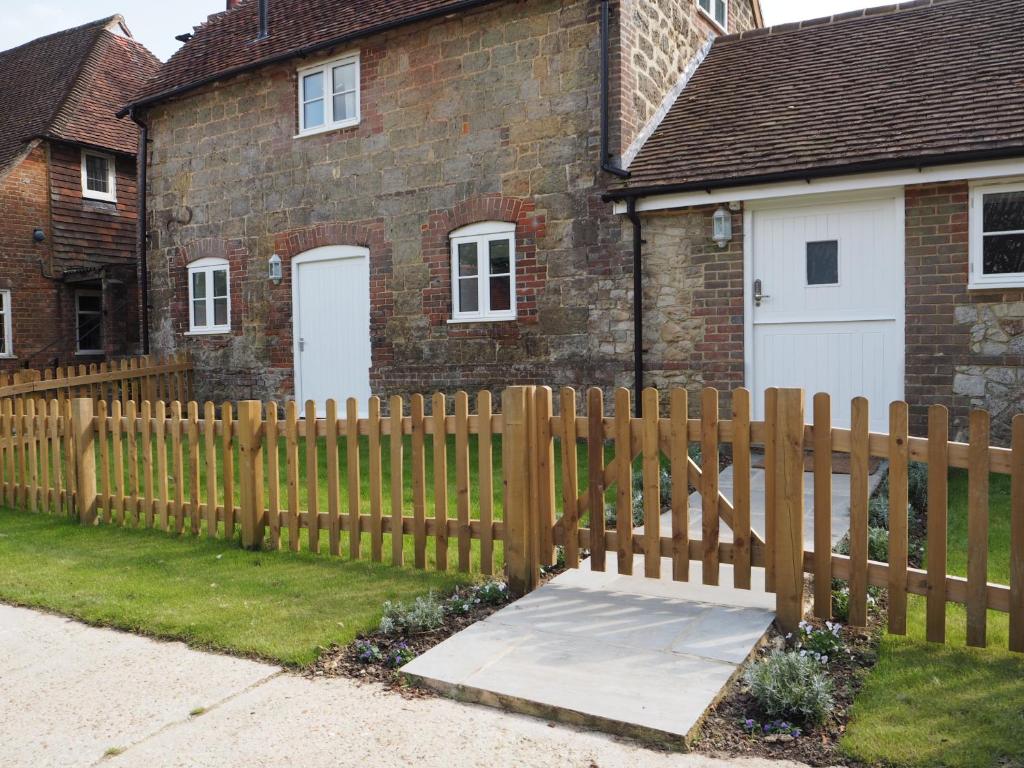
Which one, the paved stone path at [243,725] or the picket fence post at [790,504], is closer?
the paved stone path at [243,725]

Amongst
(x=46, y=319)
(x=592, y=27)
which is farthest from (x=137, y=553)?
(x=46, y=319)

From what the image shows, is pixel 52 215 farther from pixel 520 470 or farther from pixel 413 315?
pixel 520 470

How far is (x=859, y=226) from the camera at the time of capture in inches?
372

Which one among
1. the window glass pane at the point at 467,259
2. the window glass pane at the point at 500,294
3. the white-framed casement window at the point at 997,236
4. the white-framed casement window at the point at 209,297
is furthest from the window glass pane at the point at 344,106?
the white-framed casement window at the point at 997,236

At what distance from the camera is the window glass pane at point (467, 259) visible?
1198 cm

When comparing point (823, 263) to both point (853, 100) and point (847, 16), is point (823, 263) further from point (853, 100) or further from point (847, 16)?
point (847, 16)

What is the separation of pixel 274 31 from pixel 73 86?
872 centimetres

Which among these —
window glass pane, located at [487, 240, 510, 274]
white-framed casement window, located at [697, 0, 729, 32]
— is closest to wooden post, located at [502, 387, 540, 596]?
window glass pane, located at [487, 240, 510, 274]

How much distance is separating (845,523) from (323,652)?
162 inches

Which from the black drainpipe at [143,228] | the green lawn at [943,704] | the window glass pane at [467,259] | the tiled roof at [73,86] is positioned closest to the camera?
the green lawn at [943,704]

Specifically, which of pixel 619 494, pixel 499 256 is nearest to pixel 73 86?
pixel 499 256

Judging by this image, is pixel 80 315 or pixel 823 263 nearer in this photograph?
pixel 823 263

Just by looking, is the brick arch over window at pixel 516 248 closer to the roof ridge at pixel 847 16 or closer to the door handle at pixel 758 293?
the door handle at pixel 758 293

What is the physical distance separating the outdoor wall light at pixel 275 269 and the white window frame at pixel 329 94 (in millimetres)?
1958
